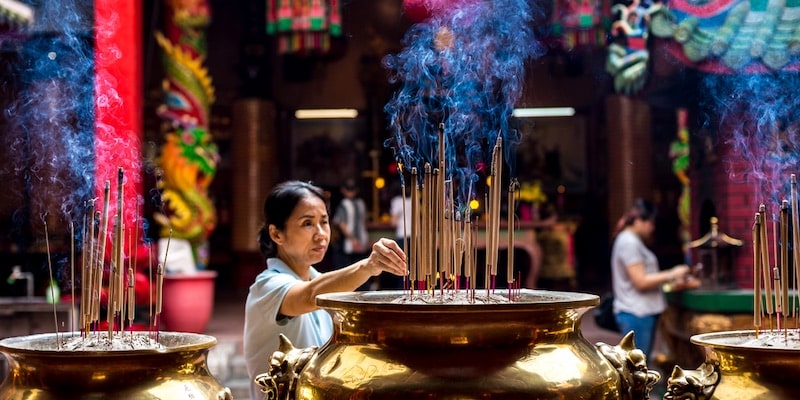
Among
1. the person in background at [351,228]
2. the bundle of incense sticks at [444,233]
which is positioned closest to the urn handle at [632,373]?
the bundle of incense sticks at [444,233]

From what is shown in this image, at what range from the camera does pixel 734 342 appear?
4.88 ft

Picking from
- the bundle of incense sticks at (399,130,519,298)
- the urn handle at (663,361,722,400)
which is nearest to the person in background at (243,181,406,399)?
the bundle of incense sticks at (399,130,519,298)

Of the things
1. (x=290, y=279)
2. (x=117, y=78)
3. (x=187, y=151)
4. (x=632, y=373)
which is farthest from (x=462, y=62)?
(x=187, y=151)

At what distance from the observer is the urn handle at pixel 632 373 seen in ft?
4.50

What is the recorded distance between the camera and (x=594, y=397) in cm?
128

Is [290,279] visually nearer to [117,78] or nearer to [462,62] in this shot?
[462,62]

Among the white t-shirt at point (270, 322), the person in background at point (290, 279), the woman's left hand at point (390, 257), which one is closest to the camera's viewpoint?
the woman's left hand at point (390, 257)

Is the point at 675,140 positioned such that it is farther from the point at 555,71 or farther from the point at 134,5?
the point at 134,5

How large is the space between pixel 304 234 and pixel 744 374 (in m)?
1.19

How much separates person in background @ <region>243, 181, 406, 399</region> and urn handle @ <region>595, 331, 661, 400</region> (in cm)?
59

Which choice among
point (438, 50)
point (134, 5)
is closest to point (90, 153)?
point (134, 5)

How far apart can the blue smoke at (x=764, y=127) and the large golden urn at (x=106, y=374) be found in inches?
90.3

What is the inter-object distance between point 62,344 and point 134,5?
15.5ft

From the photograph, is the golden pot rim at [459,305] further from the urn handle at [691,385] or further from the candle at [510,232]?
the urn handle at [691,385]
